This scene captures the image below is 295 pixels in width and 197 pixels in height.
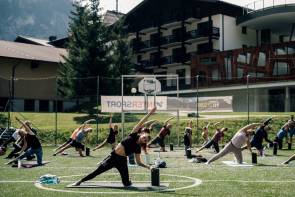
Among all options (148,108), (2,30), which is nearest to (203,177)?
(148,108)

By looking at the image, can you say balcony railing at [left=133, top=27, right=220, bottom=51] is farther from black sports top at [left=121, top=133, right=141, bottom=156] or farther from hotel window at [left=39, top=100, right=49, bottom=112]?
black sports top at [left=121, top=133, right=141, bottom=156]

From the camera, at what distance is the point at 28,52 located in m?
60.5

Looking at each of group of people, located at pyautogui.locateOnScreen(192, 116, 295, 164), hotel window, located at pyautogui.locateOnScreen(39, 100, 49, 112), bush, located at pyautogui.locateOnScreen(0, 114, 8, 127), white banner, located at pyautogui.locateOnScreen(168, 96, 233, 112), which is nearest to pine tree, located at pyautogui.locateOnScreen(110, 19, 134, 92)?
bush, located at pyautogui.locateOnScreen(0, 114, 8, 127)

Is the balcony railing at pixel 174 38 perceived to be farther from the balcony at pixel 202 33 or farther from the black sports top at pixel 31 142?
the black sports top at pixel 31 142

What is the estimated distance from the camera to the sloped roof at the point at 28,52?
57.5 meters

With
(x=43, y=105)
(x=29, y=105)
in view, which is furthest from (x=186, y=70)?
(x=29, y=105)

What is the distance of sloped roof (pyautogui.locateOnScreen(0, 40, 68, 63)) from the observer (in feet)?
189

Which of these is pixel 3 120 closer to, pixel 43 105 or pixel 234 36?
pixel 43 105

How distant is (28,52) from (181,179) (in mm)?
48657

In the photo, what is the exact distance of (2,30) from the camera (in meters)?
171

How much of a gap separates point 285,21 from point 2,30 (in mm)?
131677

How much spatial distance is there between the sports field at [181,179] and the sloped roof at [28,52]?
38.5 metres

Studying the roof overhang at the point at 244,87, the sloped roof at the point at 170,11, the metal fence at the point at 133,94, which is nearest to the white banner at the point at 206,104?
the metal fence at the point at 133,94

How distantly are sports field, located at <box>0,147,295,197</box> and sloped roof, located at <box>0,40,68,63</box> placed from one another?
38525 mm
